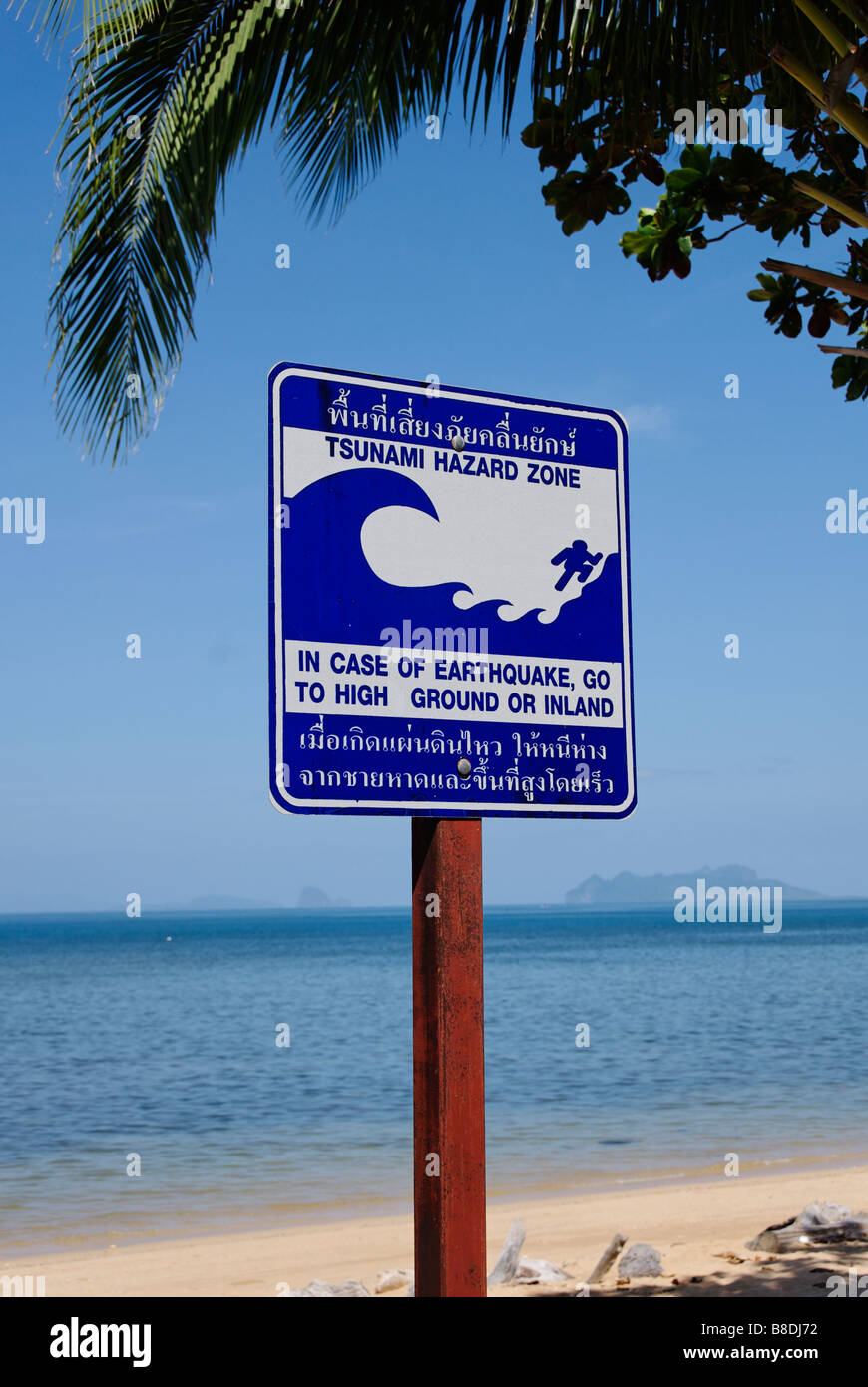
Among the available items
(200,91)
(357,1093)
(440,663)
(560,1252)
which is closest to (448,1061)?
(440,663)

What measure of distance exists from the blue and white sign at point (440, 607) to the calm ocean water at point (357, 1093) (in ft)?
33.7

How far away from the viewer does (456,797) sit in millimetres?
2828

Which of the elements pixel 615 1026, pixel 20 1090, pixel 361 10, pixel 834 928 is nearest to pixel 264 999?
pixel 615 1026

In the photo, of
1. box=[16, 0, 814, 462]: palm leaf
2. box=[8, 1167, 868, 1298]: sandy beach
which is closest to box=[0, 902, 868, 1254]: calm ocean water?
box=[8, 1167, 868, 1298]: sandy beach

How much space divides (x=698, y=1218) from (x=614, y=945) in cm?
8147

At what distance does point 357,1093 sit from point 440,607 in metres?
21.3

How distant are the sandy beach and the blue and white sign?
225 inches

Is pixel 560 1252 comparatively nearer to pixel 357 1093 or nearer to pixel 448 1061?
pixel 448 1061

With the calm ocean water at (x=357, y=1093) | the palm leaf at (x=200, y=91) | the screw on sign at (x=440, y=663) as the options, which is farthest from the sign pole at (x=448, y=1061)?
the calm ocean water at (x=357, y=1093)

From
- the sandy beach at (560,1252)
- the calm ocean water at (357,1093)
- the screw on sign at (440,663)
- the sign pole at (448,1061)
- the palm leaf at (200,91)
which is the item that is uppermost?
the palm leaf at (200,91)

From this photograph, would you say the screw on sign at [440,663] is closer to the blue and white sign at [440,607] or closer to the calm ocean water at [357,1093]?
the blue and white sign at [440,607]

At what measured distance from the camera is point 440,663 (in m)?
2.84

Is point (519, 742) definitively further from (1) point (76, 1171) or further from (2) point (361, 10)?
(1) point (76, 1171)

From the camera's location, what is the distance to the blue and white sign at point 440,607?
2.72 meters
